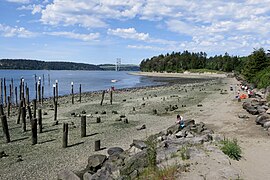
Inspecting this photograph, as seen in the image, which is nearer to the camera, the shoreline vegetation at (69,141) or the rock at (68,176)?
the rock at (68,176)

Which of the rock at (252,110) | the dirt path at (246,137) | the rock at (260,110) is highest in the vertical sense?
the rock at (260,110)

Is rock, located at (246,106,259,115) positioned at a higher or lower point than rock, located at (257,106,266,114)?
lower

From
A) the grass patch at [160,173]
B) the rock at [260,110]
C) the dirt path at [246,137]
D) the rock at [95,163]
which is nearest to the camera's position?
the grass patch at [160,173]

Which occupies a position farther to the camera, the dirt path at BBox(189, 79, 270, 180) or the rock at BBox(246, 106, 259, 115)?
the rock at BBox(246, 106, 259, 115)

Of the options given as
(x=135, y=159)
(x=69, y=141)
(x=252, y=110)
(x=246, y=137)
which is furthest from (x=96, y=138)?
(x=252, y=110)

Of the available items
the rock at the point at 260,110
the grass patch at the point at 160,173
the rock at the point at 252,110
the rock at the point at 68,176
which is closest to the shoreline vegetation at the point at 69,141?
the rock at the point at 68,176

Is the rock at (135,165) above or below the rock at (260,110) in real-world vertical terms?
below

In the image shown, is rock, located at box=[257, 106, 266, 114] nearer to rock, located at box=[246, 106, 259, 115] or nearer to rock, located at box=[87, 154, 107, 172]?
rock, located at box=[246, 106, 259, 115]

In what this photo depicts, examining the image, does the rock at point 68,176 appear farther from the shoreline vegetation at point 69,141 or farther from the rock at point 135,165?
the rock at point 135,165

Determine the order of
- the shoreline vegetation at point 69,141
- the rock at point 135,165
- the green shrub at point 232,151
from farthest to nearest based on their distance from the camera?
the shoreline vegetation at point 69,141, the green shrub at point 232,151, the rock at point 135,165

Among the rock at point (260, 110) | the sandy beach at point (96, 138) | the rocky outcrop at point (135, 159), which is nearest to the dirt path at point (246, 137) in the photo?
the sandy beach at point (96, 138)


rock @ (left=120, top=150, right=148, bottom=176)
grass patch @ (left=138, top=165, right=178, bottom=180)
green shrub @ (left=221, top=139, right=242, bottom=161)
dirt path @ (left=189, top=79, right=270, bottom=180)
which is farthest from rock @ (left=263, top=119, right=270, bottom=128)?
grass patch @ (left=138, top=165, right=178, bottom=180)

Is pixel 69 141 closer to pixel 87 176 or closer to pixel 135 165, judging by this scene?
pixel 87 176

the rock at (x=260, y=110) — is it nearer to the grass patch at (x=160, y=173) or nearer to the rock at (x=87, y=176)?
the grass patch at (x=160, y=173)
